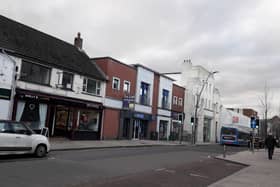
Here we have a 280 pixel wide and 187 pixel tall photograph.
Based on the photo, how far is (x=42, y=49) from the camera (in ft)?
82.8

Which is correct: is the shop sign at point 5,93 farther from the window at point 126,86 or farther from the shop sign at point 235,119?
the shop sign at point 235,119

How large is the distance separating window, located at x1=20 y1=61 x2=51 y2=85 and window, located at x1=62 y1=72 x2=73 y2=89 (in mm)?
1565

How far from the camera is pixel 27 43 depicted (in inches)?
952

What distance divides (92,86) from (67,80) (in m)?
3.43

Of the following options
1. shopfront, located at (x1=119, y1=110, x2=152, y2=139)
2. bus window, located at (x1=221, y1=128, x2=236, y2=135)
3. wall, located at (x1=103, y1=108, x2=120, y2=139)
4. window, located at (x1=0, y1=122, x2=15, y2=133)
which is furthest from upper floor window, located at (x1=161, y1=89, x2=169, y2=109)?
window, located at (x1=0, y1=122, x2=15, y2=133)

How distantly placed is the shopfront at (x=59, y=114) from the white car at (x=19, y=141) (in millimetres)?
8515

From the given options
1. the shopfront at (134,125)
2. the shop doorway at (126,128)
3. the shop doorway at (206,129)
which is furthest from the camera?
the shop doorway at (206,129)

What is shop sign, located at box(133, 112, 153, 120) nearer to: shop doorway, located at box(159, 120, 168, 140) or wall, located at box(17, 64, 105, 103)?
shop doorway, located at box(159, 120, 168, 140)

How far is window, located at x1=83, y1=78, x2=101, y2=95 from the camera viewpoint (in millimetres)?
28328

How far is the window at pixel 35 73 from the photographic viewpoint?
22.8 metres

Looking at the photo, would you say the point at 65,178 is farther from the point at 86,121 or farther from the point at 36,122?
the point at 86,121

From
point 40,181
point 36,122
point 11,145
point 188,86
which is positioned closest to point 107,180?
point 40,181

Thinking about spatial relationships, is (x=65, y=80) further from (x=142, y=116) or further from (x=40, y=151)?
(x=40, y=151)

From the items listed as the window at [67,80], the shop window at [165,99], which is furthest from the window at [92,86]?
the shop window at [165,99]
